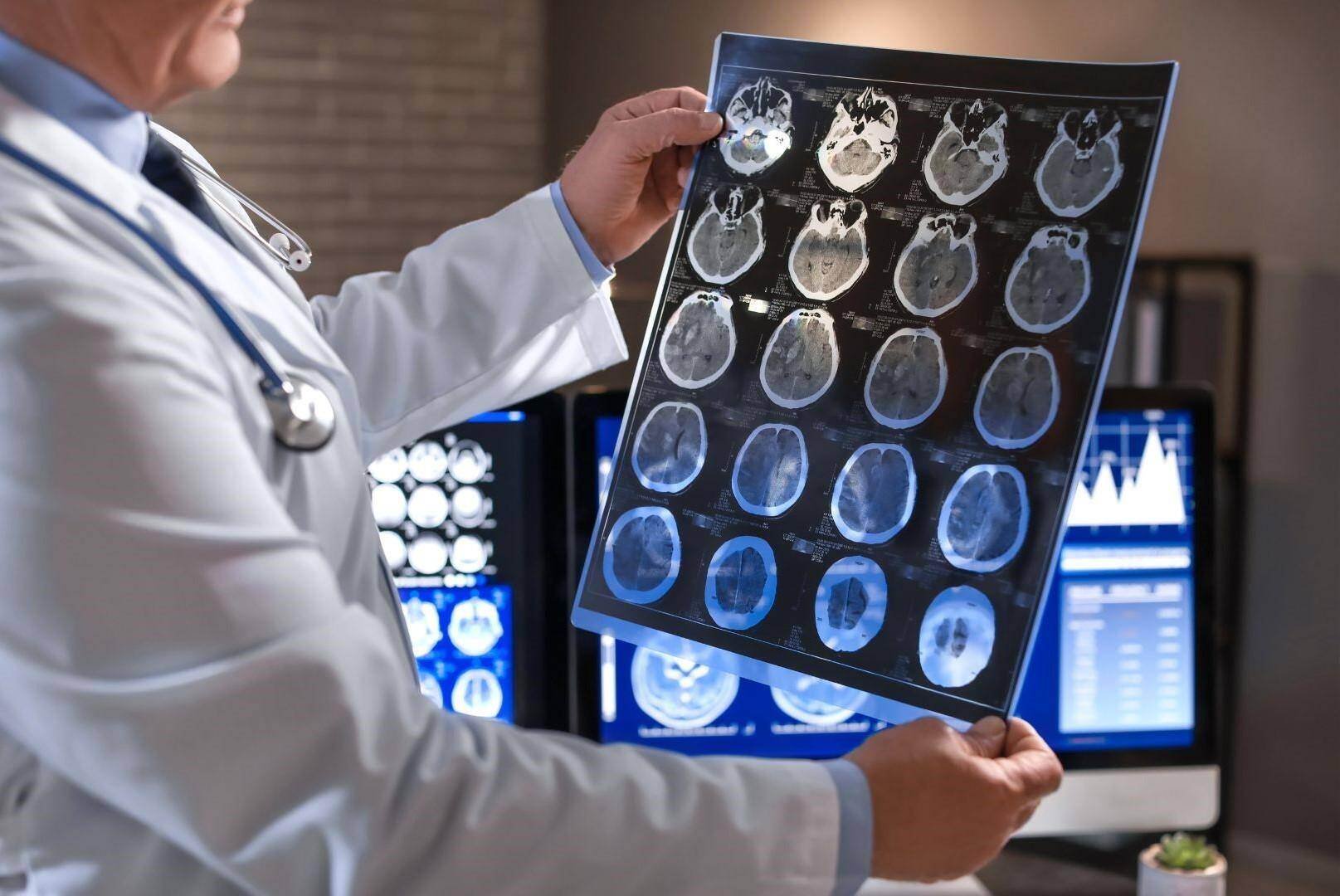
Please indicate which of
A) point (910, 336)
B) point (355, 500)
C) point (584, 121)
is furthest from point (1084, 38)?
point (355, 500)

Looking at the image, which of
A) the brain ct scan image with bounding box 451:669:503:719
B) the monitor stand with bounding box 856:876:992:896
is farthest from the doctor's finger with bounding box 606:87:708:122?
the monitor stand with bounding box 856:876:992:896

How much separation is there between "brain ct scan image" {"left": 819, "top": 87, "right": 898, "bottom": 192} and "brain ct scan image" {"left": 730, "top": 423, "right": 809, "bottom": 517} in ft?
0.58

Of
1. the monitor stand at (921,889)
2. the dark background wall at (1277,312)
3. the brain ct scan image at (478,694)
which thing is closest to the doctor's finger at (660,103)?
the brain ct scan image at (478,694)

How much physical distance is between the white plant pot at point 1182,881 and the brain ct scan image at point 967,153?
2.48 feet

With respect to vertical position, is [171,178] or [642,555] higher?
[171,178]

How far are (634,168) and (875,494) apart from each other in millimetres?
354

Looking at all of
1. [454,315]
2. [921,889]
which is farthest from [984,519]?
[921,889]

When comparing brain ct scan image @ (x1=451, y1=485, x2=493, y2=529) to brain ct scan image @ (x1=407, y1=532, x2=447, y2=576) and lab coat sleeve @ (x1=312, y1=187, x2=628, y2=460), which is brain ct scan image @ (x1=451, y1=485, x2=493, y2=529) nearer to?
brain ct scan image @ (x1=407, y1=532, x2=447, y2=576)

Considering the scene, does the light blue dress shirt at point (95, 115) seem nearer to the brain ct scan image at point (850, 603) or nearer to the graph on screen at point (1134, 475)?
the brain ct scan image at point (850, 603)

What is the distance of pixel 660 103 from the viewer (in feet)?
3.31

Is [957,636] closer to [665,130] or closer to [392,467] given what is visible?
[665,130]

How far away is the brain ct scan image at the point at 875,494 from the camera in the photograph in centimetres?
81

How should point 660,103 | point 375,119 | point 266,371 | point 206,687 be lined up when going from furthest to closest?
point 375,119
point 660,103
point 266,371
point 206,687

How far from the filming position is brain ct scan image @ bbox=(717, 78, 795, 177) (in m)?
0.93
